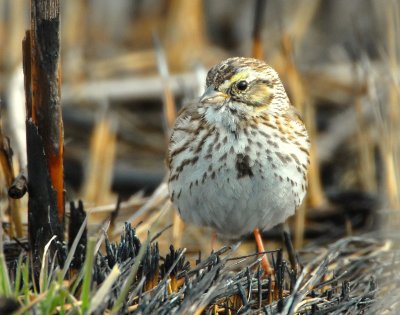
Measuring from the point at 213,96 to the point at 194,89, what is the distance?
2174 mm

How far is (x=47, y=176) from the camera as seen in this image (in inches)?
149

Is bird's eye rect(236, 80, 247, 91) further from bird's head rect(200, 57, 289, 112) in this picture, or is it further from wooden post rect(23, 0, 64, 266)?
wooden post rect(23, 0, 64, 266)

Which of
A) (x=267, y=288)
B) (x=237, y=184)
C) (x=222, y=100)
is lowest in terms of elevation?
(x=267, y=288)

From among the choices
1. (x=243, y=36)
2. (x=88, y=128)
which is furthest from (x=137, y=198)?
(x=243, y=36)

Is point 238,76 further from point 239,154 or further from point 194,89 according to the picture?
point 194,89

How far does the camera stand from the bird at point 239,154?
4215 millimetres

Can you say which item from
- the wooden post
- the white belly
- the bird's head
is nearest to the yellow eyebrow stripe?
the bird's head

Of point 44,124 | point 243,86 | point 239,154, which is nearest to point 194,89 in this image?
point 243,86

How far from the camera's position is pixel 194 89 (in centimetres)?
636

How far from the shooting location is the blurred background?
5625 millimetres

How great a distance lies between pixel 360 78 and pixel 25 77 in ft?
12.6

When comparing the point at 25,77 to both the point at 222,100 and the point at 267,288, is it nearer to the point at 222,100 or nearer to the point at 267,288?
the point at 222,100

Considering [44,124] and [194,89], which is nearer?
[44,124]

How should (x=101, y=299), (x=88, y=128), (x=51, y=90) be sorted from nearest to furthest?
(x=101, y=299)
(x=51, y=90)
(x=88, y=128)
